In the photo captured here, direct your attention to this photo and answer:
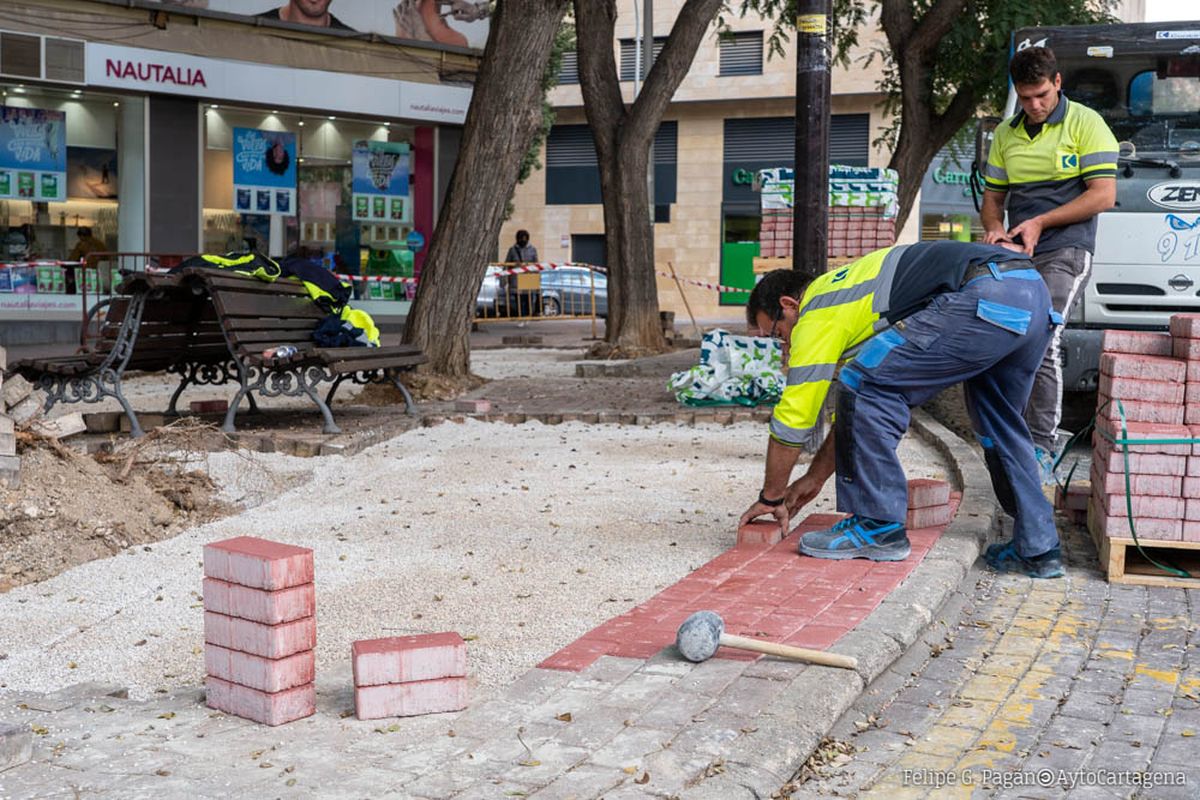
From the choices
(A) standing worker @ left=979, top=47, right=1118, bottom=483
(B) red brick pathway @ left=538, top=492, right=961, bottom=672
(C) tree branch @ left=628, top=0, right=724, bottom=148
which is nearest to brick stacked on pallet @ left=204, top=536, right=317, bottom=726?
(B) red brick pathway @ left=538, top=492, right=961, bottom=672

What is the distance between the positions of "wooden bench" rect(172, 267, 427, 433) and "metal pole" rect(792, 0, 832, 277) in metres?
3.09

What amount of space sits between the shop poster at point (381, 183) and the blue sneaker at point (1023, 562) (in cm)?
2028

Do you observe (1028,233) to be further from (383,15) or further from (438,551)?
(383,15)

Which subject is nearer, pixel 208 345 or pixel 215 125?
pixel 208 345

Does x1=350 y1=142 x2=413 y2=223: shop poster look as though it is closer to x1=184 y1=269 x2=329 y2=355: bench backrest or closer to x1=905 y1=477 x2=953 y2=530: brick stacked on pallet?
x1=184 y1=269 x2=329 y2=355: bench backrest

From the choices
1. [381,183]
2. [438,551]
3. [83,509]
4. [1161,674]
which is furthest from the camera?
[381,183]

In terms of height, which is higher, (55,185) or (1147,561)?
(55,185)

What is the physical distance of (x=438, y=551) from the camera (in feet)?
20.3

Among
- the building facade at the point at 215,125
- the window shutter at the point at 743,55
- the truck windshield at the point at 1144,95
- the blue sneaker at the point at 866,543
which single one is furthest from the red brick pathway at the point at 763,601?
the window shutter at the point at 743,55

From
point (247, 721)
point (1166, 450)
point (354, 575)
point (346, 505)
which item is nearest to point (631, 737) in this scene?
point (247, 721)

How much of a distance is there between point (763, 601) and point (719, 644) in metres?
0.84

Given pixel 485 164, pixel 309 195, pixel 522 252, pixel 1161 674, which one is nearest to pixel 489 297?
pixel 522 252

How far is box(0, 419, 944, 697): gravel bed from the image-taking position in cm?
471

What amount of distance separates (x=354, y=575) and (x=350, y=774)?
234 centimetres
